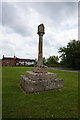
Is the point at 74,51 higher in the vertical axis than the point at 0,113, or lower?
higher

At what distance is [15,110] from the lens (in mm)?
4406

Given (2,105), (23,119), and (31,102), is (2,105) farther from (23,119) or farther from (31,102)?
Result: (23,119)

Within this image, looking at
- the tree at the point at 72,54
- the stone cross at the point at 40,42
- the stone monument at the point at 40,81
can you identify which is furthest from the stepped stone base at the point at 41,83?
the tree at the point at 72,54

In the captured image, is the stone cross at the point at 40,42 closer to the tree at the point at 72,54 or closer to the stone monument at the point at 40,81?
the stone monument at the point at 40,81

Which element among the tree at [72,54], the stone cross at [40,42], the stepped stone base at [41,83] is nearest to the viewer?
the stepped stone base at [41,83]

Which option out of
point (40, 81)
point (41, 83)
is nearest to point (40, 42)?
point (40, 81)

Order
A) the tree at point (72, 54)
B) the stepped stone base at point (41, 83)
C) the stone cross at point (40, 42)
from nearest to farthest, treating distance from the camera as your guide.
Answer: the stepped stone base at point (41, 83), the stone cross at point (40, 42), the tree at point (72, 54)

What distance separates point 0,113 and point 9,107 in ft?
1.71

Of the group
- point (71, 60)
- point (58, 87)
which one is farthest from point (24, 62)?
point (58, 87)

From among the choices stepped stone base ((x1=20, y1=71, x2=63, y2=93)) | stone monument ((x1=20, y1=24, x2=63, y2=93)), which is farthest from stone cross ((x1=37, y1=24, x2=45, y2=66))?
stepped stone base ((x1=20, y1=71, x2=63, y2=93))

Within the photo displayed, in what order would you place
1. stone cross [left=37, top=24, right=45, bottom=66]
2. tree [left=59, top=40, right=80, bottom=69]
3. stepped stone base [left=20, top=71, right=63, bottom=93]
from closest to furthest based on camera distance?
1. stepped stone base [left=20, top=71, right=63, bottom=93]
2. stone cross [left=37, top=24, right=45, bottom=66]
3. tree [left=59, top=40, right=80, bottom=69]

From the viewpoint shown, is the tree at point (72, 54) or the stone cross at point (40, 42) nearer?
the stone cross at point (40, 42)

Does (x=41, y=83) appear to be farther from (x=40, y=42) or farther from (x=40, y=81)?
(x=40, y=42)

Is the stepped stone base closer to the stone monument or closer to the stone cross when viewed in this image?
the stone monument
